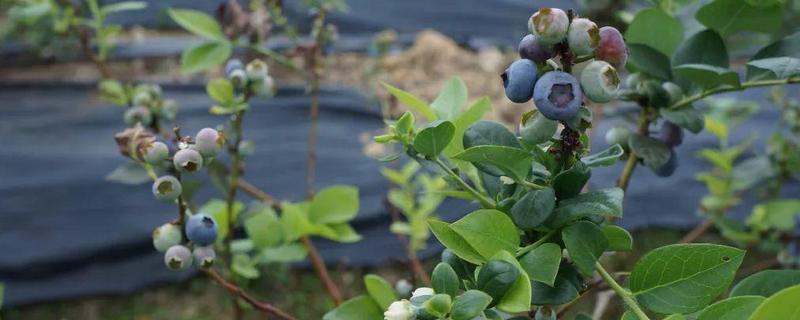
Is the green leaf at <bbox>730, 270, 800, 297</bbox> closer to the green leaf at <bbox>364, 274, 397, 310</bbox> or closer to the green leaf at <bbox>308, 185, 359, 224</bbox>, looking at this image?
the green leaf at <bbox>364, 274, 397, 310</bbox>

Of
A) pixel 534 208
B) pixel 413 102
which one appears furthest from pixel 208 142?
pixel 534 208

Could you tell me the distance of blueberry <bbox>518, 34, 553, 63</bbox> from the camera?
390mm

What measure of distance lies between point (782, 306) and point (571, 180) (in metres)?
0.15

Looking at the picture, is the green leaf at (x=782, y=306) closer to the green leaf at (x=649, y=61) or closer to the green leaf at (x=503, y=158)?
the green leaf at (x=503, y=158)

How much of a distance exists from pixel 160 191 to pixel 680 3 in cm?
51

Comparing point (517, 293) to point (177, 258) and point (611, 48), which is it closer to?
point (611, 48)

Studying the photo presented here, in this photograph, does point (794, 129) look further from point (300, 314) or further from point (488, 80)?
point (488, 80)

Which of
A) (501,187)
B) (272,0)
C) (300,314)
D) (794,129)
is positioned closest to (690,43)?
(501,187)

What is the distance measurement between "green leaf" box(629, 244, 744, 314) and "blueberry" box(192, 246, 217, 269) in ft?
1.09

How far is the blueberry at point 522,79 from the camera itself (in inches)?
15.3

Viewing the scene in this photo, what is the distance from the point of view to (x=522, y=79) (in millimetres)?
389

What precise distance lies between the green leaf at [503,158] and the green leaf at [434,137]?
0.09ft

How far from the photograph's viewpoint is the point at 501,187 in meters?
0.50

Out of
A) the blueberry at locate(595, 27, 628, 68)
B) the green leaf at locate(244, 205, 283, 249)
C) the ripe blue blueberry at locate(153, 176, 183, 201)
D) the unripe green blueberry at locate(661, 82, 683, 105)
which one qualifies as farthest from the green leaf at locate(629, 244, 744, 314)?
the green leaf at locate(244, 205, 283, 249)
